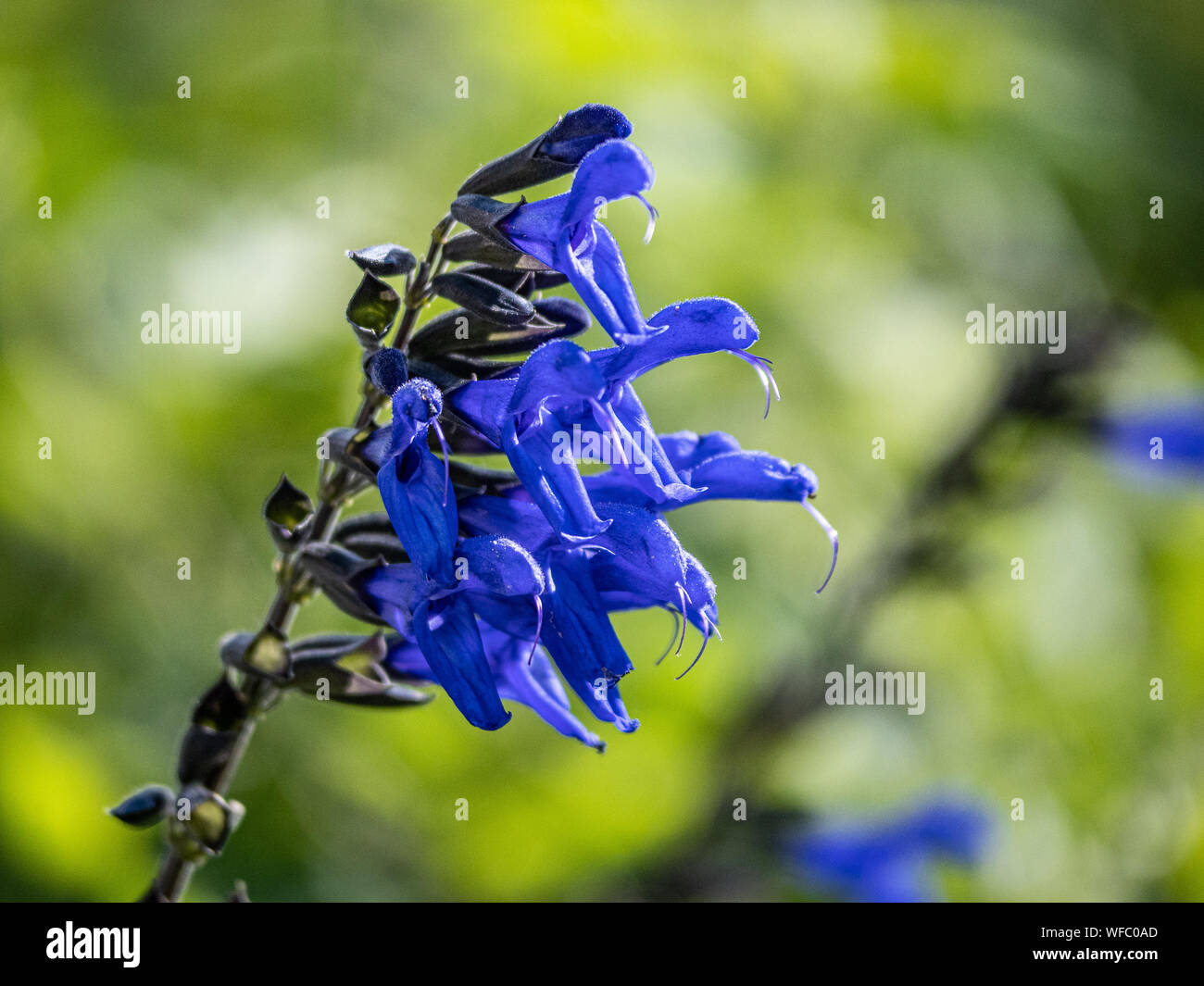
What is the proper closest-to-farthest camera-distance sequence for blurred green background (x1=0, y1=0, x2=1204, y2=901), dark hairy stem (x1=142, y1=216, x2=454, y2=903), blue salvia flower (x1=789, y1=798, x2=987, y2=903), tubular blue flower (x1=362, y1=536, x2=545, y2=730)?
tubular blue flower (x1=362, y1=536, x2=545, y2=730), dark hairy stem (x1=142, y1=216, x2=454, y2=903), blurred green background (x1=0, y1=0, x2=1204, y2=901), blue salvia flower (x1=789, y1=798, x2=987, y2=903)

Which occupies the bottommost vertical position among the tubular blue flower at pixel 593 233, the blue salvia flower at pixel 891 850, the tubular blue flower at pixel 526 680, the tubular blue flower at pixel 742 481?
the blue salvia flower at pixel 891 850

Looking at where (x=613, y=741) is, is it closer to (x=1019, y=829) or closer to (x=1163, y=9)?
(x=1019, y=829)

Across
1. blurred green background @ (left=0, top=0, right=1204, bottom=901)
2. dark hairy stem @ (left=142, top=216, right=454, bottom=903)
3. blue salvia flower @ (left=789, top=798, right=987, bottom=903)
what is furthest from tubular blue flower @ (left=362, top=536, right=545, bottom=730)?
blue salvia flower @ (left=789, top=798, right=987, bottom=903)

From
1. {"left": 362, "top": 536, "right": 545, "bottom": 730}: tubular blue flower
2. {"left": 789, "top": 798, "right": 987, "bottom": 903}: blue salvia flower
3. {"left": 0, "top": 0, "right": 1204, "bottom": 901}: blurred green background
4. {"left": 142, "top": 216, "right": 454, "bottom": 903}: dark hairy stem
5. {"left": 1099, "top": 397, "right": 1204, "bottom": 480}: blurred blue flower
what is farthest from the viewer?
{"left": 1099, "top": 397, "right": 1204, "bottom": 480}: blurred blue flower

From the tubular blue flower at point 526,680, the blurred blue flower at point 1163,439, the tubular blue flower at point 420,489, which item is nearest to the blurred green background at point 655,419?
the blurred blue flower at point 1163,439

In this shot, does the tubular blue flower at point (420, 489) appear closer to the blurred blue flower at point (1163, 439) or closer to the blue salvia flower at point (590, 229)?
the blue salvia flower at point (590, 229)

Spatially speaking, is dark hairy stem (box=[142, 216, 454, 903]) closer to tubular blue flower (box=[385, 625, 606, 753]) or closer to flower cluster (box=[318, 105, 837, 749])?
flower cluster (box=[318, 105, 837, 749])
